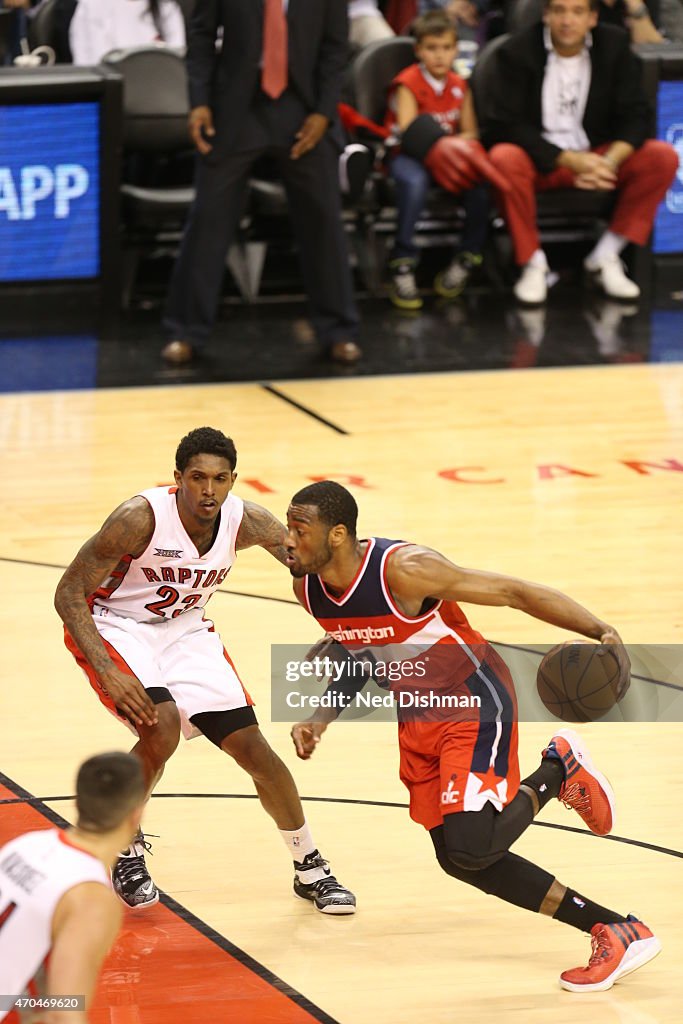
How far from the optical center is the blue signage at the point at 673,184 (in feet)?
38.2

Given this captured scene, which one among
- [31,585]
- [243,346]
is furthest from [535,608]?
[243,346]

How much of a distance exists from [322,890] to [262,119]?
18.7 ft

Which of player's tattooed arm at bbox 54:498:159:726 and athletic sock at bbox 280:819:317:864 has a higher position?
player's tattooed arm at bbox 54:498:159:726

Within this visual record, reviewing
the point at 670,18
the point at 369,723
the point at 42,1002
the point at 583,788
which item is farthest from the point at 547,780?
the point at 670,18

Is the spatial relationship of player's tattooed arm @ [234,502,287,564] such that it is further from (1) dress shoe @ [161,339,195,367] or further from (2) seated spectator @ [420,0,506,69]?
(2) seated spectator @ [420,0,506,69]

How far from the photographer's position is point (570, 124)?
11.4 metres

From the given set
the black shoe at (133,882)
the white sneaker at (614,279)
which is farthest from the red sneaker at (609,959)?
the white sneaker at (614,279)

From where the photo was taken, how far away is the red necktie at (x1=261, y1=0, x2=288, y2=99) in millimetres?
9305

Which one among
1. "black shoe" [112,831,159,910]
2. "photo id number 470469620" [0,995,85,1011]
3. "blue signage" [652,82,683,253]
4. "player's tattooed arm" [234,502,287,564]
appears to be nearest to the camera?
"photo id number 470469620" [0,995,85,1011]

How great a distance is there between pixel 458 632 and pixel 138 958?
41.8 inches

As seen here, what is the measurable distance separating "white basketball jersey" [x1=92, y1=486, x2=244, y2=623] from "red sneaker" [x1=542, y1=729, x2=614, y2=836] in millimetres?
945

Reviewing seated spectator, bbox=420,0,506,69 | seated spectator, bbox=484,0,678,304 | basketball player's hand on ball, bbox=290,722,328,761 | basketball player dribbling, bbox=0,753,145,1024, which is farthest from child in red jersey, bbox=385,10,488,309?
basketball player dribbling, bbox=0,753,145,1024

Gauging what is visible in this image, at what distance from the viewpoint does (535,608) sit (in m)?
4.21

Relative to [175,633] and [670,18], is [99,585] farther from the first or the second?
[670,18]
